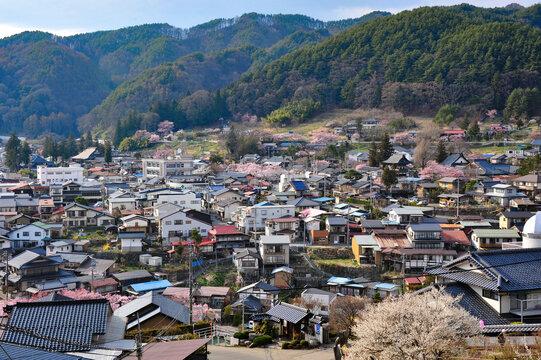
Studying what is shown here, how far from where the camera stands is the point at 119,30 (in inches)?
6841

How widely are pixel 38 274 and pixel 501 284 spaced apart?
58.2 ft

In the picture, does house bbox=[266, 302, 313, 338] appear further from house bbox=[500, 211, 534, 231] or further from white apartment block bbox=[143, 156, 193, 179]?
white apartment block bbox=[143, 156, 193, 179]

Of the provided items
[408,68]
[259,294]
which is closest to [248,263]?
[259,294]

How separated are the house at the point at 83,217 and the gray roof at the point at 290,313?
1821 cm

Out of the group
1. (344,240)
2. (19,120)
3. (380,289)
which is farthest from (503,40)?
(19,120)

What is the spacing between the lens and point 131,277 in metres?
21.2

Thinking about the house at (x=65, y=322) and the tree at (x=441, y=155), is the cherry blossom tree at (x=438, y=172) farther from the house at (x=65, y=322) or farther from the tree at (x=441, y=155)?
the house at (x=65, y=322)

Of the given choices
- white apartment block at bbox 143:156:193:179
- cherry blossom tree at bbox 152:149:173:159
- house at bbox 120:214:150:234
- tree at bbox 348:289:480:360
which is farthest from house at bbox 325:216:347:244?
cherry blossom tree at bbox 152:149:173:159

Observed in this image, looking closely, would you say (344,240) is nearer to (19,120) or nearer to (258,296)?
(258,296)

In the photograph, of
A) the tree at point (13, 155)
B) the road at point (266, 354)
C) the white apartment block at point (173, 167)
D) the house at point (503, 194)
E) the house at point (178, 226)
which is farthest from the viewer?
the tree at point (13, 155)

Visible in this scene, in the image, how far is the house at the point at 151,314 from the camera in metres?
13.4

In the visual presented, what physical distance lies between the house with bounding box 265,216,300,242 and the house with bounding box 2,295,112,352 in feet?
54.3

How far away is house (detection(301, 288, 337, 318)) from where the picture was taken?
58.8 feet

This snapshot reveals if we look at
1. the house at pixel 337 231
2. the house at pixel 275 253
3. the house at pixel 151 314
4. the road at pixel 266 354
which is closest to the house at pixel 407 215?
the house at pixel 337 231
